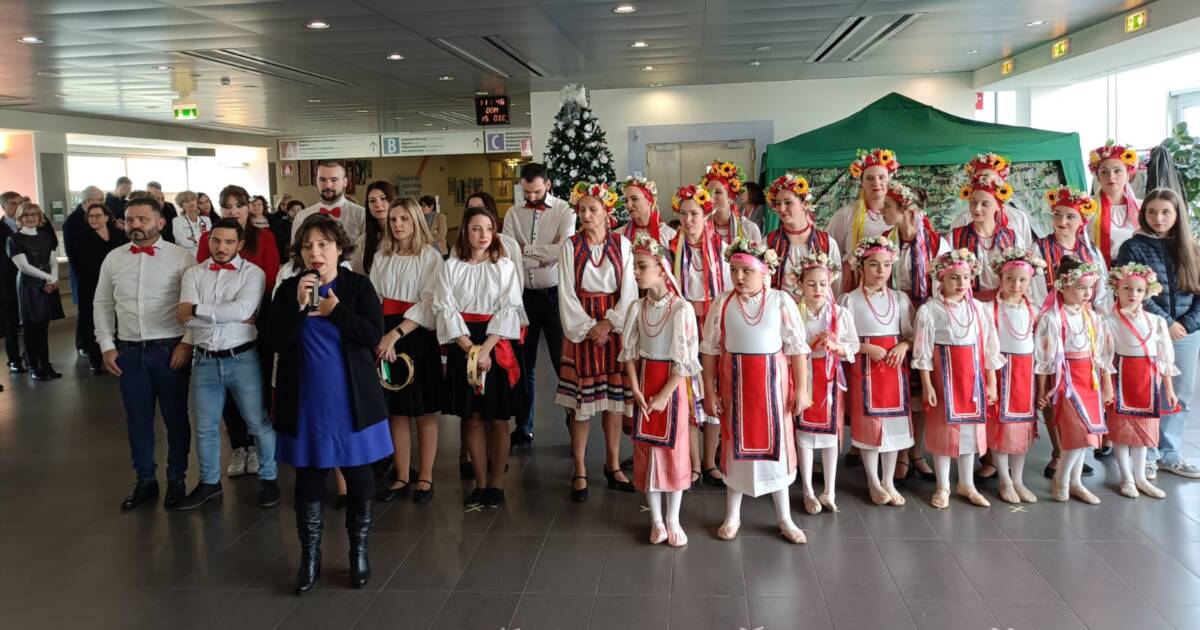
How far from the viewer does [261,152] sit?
2150 cm

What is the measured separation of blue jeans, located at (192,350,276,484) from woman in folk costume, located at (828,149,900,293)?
349 centimetres

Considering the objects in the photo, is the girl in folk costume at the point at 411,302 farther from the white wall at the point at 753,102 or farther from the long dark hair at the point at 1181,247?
the white wall at the point at 753,102

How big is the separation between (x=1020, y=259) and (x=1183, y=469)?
1.74 meters

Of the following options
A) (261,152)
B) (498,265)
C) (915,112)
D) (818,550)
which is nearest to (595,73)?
(915,112)

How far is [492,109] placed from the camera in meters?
12.6

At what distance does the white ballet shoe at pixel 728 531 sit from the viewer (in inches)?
166

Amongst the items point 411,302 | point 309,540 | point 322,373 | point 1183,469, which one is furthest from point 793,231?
point 309,540

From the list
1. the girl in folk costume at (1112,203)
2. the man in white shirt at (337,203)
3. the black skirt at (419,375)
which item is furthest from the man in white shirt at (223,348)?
the girl in folk costume at (1112,203)

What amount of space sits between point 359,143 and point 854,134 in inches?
444

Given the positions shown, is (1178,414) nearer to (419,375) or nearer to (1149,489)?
(1149,489)

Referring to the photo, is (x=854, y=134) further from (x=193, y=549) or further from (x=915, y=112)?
(x=193, y=549)

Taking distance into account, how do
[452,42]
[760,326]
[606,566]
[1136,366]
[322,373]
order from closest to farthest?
[322,373] → [606,566] → [760,326] → [1136,366] → [452,42]

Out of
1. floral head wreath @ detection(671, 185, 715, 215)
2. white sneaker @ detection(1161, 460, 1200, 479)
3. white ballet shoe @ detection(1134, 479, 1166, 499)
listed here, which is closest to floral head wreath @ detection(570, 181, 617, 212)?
floral head wreath @ detection(671, 185, 715, 215)

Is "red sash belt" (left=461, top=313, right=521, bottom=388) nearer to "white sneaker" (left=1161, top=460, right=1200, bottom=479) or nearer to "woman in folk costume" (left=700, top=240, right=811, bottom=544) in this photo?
"woman in folk costume" (left=700, top=240, right=811, bottom=544)
